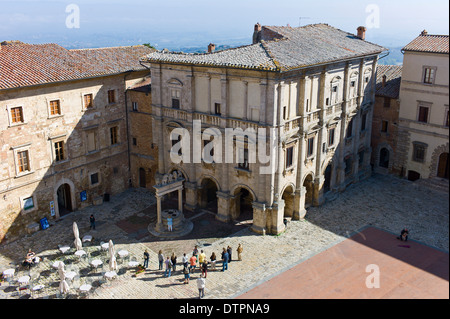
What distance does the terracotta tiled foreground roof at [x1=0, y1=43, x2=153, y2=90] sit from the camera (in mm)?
36312

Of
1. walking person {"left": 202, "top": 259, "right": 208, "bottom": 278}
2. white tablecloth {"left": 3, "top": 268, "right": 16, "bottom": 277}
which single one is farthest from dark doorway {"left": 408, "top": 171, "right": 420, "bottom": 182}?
white tablecloth {"left": 3, "top": 268, "right": 16, "bottom": 277}

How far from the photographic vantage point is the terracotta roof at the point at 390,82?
48.4 meters

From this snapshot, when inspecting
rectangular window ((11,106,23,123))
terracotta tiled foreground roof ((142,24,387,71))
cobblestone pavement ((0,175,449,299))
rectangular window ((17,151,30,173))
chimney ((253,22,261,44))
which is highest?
chimney ((253,22,261,44))

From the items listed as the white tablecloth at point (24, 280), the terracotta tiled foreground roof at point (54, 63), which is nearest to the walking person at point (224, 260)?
the white tablecloth at point (24, 280)

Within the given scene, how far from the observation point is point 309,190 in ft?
140

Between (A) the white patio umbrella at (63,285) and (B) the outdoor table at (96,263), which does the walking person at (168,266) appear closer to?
(B) the outdoor table at (96,263)

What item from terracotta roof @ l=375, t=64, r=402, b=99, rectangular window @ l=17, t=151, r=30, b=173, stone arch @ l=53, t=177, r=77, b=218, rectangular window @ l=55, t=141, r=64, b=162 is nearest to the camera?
rectangular window @ l=17, t=151, r=30, b=173

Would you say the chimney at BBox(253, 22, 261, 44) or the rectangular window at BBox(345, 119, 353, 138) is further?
the chimney at BBox(253, 22, 261, 44)

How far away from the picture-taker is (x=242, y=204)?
43.0 m

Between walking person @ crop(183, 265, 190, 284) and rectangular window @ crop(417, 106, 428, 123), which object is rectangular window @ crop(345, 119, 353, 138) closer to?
rectangular window @ crop(417, 106, 428, 123)

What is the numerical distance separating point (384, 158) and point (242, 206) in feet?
62.8

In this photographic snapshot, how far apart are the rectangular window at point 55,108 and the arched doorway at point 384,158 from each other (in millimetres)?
35289

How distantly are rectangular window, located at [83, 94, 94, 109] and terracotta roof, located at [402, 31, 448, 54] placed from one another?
30549mm

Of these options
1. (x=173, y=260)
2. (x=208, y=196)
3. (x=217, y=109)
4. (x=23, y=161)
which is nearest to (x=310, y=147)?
(x=217, y=109)
